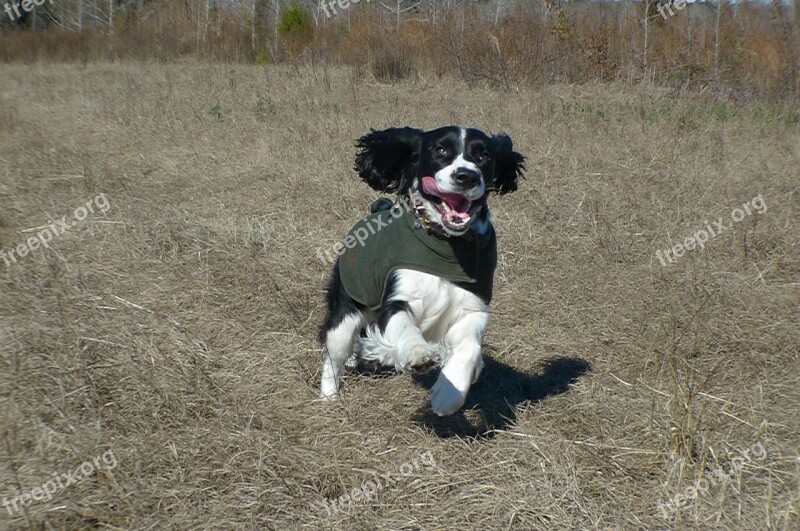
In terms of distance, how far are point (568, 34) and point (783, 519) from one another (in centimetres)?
1045

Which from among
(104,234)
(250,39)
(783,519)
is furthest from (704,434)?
(250,39)

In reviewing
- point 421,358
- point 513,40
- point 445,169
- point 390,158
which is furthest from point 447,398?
point 513,40

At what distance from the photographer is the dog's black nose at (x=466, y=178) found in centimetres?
324

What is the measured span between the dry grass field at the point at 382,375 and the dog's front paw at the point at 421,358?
1.19 feet

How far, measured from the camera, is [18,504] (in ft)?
8.30

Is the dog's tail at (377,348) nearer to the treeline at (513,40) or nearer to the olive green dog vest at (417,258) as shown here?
the olive green dog vest at (417,258)

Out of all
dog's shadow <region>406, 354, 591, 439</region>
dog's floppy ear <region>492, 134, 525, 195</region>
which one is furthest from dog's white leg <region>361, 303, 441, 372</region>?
dog's floppy ear <region>492, 134, 525, 195</region>

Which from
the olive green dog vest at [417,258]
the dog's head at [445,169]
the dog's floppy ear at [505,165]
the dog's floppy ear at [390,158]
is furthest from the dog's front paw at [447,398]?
the dog's floppy ear at [505,165]

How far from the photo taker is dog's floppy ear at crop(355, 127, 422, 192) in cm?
384

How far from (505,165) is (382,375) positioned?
117 centimetres

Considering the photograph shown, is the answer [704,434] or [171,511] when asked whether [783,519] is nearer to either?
[704,434]

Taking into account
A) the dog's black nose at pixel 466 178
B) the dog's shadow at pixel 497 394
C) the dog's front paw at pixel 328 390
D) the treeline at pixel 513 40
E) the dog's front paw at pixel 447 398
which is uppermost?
the treeline at pixel 513 40

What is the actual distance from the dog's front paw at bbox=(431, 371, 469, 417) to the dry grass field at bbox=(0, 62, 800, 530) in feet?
0.59

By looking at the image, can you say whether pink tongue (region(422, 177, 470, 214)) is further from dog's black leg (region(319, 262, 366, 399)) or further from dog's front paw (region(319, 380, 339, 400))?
dog's front paw (region(319, 380, 339, 400))
